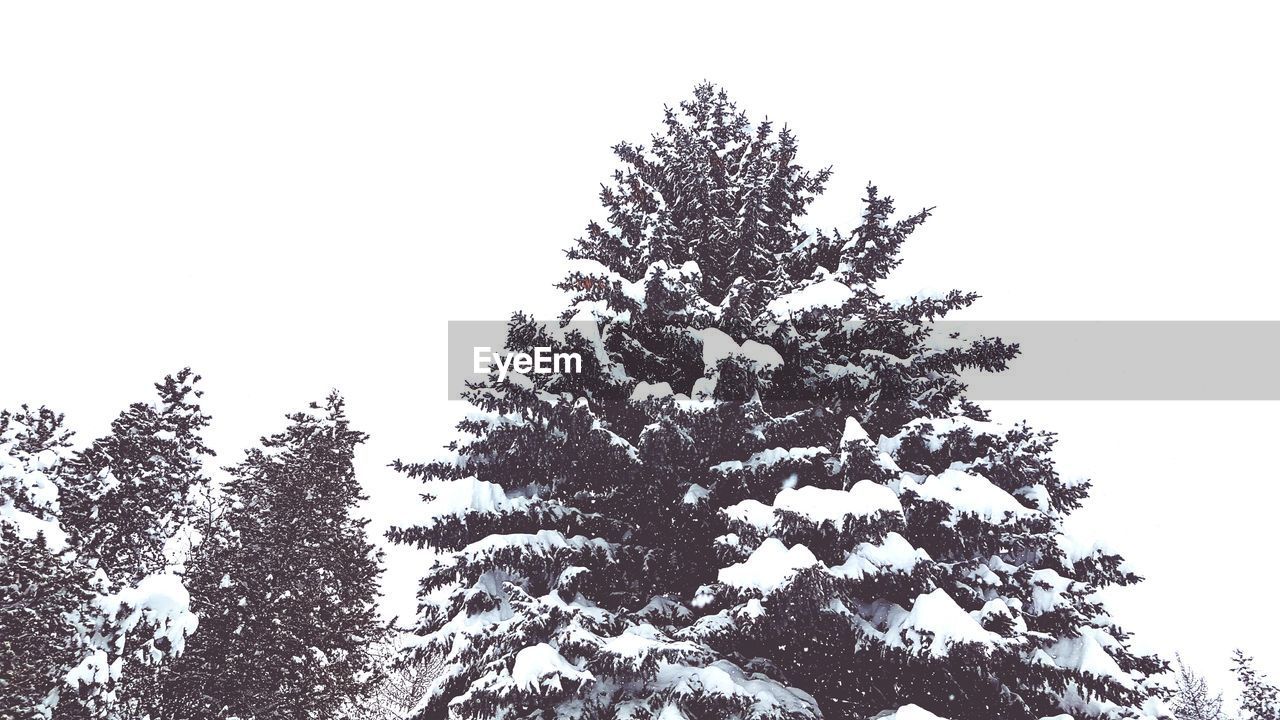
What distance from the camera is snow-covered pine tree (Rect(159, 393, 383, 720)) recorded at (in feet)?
54.7

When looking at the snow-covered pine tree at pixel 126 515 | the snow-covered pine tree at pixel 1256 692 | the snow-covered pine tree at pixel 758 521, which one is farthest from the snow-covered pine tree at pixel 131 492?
the snow-covered pine tree at pixel 1256 692

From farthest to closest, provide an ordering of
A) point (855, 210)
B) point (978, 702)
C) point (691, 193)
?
point (691, 193) → point (855, 210) → point (978, 702)

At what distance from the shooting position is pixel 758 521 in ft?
25.1

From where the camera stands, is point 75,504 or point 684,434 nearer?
point 684,434

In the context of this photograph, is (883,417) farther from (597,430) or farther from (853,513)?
(597,430)

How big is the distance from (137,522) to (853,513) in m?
17.5

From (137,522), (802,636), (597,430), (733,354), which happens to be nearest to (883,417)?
(733,354)

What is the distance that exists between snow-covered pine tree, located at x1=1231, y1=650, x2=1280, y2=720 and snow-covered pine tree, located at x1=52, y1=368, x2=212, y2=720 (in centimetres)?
3127

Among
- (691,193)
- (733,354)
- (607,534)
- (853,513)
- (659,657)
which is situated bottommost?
(659,657)

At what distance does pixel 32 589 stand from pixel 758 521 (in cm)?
1415

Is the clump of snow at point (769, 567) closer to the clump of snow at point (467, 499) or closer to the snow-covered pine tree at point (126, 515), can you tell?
the clump of snow at point (467, 499)

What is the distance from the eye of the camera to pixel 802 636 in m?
8.01

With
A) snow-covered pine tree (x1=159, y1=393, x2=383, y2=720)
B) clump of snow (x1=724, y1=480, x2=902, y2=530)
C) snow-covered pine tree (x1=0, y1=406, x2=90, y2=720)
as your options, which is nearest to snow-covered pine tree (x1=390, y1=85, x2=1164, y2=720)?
clump of snow (x1=724, y1=480, x2=902, y2=530)

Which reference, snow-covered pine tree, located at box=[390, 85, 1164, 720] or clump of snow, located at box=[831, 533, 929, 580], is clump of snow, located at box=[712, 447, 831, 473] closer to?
snow-covered pine tree, located at box=[390, 85, 1164, 720]
